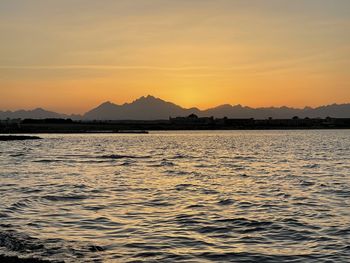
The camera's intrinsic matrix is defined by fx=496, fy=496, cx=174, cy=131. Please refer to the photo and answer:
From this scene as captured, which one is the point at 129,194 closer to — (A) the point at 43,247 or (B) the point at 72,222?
(B) the point at 72,222

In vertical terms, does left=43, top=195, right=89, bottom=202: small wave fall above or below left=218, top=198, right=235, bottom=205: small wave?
below

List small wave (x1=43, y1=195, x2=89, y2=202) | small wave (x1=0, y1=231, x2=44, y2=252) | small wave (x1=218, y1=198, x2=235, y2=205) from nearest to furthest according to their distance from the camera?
small wave (x1=0, y1=231, x2=44, y2=252) < small wave (x1=218, y1=198, x2=235, y2=205) < small wave (x1=43, y1=195, x2=89, y2=202)

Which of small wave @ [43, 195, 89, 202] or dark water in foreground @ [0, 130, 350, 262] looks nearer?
dark water in foreground @ [0, 130, 350, 262]

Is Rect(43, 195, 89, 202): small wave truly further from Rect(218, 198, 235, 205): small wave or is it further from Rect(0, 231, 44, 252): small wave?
Rect(0, 231, 44, 252): small wave

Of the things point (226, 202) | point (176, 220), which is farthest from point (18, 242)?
point (226, 202)

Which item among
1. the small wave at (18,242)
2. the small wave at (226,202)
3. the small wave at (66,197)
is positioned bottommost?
the small wave at (66,197)

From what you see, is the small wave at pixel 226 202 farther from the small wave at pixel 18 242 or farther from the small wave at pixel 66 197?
the small wave at pixel 18 242

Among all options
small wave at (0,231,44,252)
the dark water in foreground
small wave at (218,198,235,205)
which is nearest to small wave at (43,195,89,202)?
the dark water in foreground

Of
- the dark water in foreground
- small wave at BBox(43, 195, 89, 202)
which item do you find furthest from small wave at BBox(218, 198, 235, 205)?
small wave at BBox(43, 195, 89, 202)

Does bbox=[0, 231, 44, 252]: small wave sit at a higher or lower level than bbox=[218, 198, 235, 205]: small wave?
higher

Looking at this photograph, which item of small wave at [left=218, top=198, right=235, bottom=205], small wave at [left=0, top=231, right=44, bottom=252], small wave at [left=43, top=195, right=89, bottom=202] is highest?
small wave at [left=0, top=231, right=44, bottom=252]

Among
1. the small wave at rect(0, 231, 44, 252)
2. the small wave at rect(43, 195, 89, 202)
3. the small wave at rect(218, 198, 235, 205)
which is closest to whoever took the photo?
the small wave at rect(0, 231, 44, 252)

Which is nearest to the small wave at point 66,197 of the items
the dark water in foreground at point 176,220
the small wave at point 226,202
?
the dark water in foreground at point 176,220

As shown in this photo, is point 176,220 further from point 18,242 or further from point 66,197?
point 66,197
